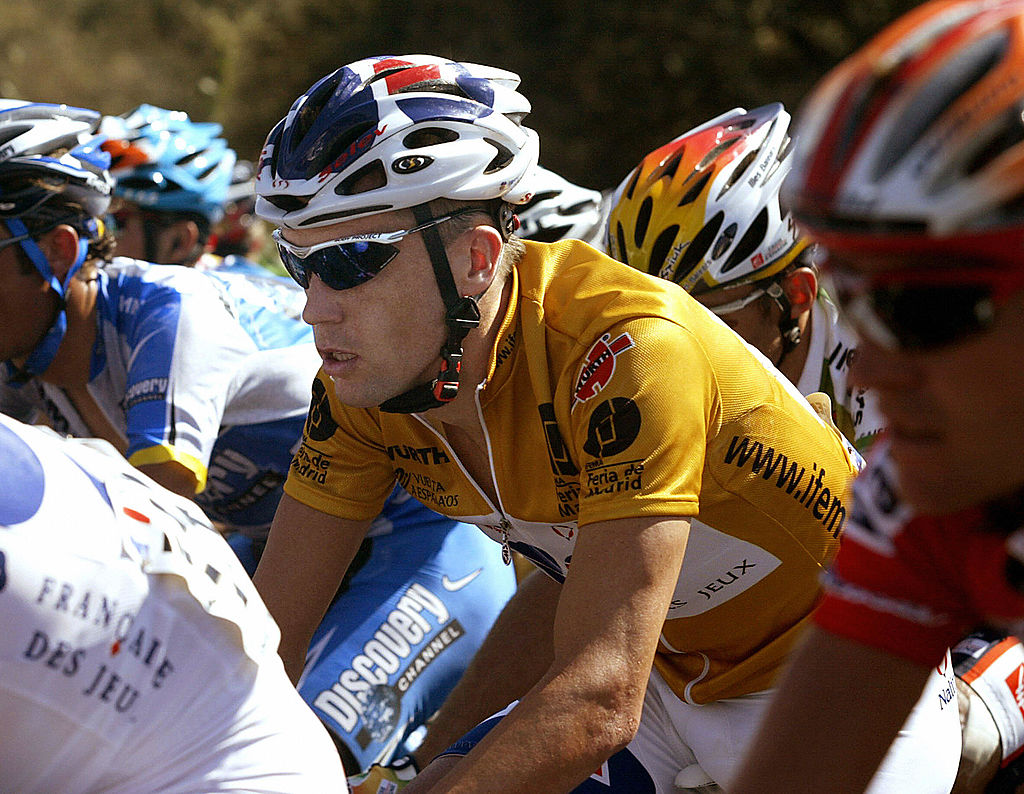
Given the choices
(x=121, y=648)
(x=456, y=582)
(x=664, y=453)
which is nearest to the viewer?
(x=121, y=648)

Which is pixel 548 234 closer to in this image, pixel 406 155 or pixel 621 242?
pixel 621 242

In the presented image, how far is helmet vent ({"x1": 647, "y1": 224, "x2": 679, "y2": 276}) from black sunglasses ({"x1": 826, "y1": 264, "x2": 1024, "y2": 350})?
110 inches

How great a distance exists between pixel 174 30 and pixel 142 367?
88.4 ft

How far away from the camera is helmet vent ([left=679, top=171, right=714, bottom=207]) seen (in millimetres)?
4195

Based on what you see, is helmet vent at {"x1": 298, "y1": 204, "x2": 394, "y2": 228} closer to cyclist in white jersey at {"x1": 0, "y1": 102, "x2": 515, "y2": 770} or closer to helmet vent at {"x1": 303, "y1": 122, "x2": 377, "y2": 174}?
helmet vent at {"x1": 303, "y1": 122, "x2": 377, "y2": 174}

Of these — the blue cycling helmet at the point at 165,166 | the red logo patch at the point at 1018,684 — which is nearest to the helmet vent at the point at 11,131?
the blue cycling helmet at the point at 165,166

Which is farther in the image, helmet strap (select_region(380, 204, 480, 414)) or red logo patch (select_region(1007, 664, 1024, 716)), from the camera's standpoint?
red logo patch (select_region(1007, 664, 1024, 716))

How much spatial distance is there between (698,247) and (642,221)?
0.25 metres

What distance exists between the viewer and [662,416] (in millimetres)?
2449

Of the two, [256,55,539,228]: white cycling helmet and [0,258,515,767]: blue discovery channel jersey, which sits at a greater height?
[256,55,539,228]: white cycling helmet

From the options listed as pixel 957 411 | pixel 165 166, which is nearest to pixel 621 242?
pixel 957 411

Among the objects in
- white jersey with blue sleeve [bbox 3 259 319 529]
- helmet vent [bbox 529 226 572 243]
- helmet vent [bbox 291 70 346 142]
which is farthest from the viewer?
helmet vent [bbox 529 226 572 243]

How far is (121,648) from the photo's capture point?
72.4 inches

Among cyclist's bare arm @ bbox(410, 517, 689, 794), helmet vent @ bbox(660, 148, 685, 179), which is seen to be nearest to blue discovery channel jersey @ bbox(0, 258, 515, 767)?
helmet vent @ bbox(660, 148, 685, 179)
